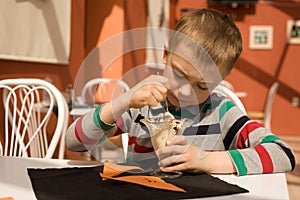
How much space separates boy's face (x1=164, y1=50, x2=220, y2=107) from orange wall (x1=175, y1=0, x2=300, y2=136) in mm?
6135

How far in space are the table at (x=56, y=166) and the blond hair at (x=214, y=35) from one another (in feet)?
0.79

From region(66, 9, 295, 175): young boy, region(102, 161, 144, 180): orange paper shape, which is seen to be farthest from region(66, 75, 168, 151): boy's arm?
region(102, 161, 144, 180): orange paper shape

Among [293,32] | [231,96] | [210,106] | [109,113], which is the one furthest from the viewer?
[293,32]

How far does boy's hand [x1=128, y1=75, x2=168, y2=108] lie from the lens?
0.76m

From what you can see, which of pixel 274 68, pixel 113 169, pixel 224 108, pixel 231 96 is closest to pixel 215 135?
pixel 224 108

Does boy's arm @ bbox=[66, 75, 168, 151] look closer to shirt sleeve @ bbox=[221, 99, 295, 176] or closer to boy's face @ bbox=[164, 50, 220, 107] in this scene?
boy's face @ bbox=[164, 50, 220, 107]

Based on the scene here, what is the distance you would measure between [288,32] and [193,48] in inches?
249

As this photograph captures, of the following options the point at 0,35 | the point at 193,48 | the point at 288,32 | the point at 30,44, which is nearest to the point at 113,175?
the point at 193,48

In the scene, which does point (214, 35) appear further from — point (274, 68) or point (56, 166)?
point (274, 68)

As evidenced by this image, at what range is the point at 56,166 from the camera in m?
0.83

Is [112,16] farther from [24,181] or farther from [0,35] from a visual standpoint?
[24,181]

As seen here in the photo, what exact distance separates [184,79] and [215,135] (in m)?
0.25

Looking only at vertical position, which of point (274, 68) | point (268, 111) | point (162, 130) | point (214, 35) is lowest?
point (268, 111)

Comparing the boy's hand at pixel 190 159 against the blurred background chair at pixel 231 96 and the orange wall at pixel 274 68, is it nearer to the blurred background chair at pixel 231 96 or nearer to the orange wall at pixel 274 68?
the blurred background chair at pixel 231 96
